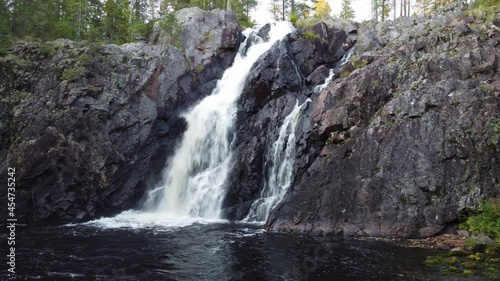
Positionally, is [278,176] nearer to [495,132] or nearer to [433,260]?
[433,260]

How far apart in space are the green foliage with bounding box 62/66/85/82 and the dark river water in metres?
10.2

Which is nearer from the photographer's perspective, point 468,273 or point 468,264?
point 468,273

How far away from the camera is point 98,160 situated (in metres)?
21.7

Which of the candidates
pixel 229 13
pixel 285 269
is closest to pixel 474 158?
pixel 285 269

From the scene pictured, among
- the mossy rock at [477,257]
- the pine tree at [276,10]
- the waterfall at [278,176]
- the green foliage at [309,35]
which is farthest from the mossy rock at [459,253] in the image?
the pine tree at [276,10]

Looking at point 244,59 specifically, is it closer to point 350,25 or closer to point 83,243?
point 350,25

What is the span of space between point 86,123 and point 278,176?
1242 cm

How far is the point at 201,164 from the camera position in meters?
22.4

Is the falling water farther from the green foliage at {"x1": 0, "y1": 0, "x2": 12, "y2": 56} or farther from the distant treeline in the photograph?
the green foliage at {"x1": 0, "y1": 0, "x2": 12, "y2": 56}

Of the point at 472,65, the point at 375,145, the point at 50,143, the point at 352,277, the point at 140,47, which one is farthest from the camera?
the point at 140,47

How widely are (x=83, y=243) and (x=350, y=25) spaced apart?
2359 cm

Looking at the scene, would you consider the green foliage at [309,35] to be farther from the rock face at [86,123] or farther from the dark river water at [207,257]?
the dark river water at [207,257]

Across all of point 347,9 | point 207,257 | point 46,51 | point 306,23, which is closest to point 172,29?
point 46,51

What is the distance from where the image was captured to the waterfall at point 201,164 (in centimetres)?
2081
